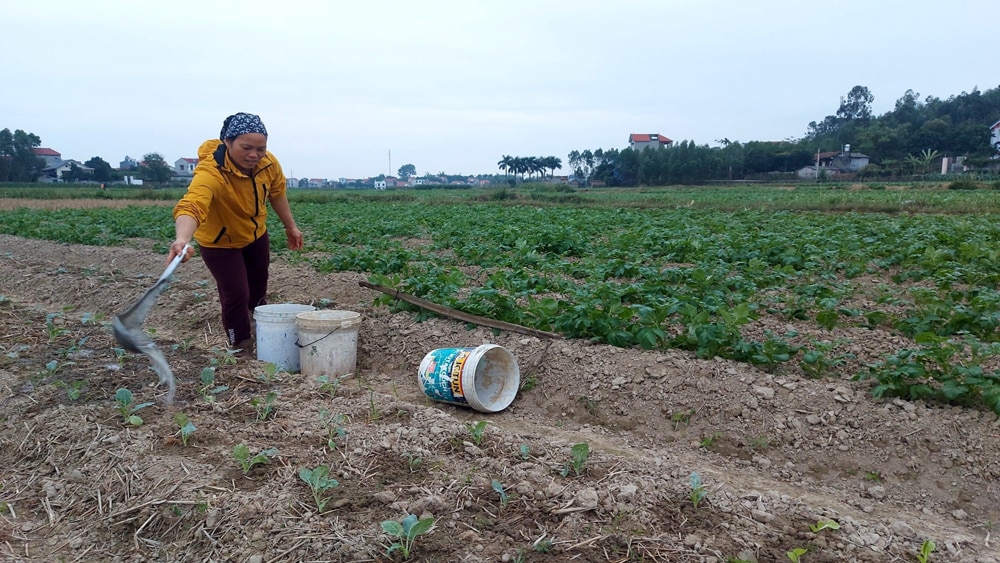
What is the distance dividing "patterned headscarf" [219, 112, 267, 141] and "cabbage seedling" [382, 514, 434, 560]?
3004 mm

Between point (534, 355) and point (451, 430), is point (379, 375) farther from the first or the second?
point (451, 430)

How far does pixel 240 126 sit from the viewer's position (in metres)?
4.51

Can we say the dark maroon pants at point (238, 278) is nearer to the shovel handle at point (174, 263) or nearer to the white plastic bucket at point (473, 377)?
the shovel handle at point (174, 263)

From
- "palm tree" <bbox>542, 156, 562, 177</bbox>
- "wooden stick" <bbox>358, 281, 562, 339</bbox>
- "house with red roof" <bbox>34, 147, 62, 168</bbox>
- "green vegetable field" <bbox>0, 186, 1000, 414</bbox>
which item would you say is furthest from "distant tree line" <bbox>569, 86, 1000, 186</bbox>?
"house with red roof" <bbox>34, 147, 62, 168</bbox>

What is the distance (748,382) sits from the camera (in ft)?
13.4

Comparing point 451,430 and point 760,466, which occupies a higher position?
point 451,430

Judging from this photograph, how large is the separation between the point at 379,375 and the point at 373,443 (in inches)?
75.0

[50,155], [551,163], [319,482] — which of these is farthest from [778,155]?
[50,155]

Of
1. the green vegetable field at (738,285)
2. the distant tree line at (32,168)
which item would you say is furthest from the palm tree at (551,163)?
the green vegetable field at (738,285)

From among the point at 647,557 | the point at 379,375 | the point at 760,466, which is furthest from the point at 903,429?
the point at 379,375

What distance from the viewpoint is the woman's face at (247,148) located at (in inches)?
177

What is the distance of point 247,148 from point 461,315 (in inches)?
78.2

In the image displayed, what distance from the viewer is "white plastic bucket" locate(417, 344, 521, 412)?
164 inches

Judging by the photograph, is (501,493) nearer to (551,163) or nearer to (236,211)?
(236,211)
